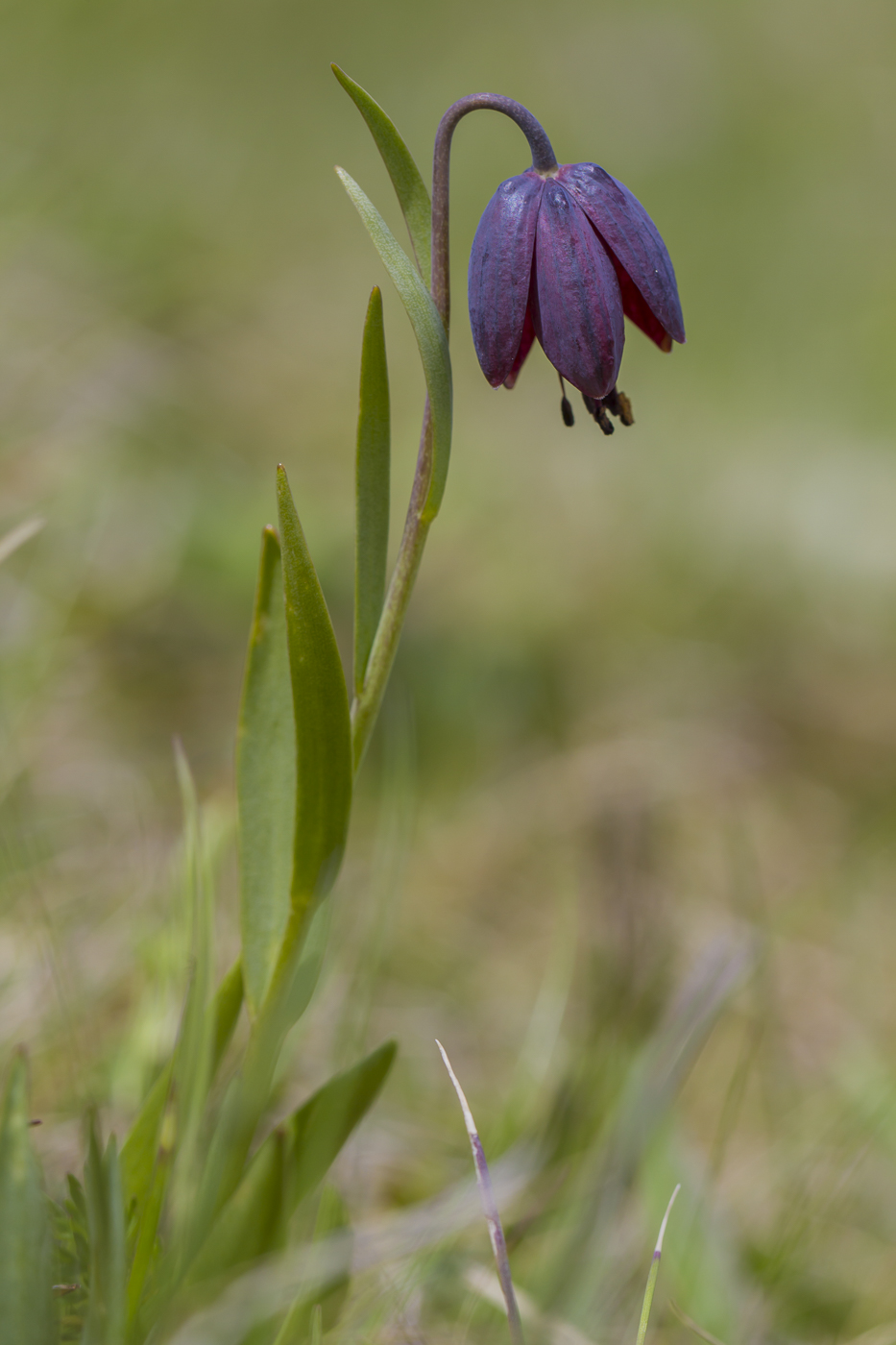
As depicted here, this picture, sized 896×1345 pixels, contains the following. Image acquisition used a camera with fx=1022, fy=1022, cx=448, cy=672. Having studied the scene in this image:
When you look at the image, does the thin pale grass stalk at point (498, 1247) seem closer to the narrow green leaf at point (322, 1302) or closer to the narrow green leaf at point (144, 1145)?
the narrow green leaf at point (322, 1302)

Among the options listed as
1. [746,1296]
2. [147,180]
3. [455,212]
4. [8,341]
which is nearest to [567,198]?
[746,1296]

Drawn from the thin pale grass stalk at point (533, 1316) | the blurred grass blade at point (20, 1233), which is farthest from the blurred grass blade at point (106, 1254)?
the thin pale grass stalk at point (533, 1316)

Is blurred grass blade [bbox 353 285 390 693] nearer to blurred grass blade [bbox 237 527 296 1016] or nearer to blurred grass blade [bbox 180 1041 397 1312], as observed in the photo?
blurred grass blade [bbox 237 527 296 1016]

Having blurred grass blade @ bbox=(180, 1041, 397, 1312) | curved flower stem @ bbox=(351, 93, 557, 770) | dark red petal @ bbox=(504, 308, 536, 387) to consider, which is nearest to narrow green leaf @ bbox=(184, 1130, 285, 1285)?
blurred grass blade @ bbox=(180, 1041, 397, 1312)

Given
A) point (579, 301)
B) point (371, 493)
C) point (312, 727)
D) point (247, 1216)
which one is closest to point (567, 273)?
point (579, 301)

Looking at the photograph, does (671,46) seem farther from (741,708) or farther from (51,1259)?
(51,1259)
